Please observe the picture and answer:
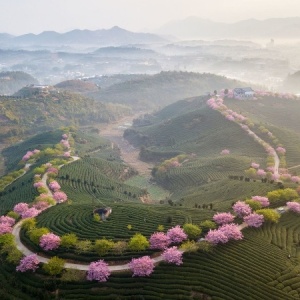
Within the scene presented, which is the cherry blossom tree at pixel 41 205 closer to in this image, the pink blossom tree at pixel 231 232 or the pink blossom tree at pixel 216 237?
the pink blossom tree at pixel 216 237

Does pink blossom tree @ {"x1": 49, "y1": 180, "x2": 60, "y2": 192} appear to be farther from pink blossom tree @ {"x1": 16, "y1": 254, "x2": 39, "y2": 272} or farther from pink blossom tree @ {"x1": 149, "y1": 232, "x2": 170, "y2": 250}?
pink blossom tree @ {"x1": 149, "y1": 232, "x2": 170, "y2": 250}

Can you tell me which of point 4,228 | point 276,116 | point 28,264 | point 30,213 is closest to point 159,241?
point 28,264

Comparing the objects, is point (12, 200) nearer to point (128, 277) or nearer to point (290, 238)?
point (128, 277)

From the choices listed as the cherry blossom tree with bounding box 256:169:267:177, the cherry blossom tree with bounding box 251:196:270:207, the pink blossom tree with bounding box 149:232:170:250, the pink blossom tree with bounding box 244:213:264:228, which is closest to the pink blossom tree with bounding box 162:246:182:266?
the pink blossom tree with bounding box 149:232:170:250

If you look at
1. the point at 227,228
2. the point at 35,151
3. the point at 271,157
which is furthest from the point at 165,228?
the point at 35,151

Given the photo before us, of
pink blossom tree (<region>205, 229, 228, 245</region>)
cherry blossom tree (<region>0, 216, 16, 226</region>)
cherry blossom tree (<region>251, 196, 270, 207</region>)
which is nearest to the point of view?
pink blossom tree (<region>205, 229, 228, 245</region>)
